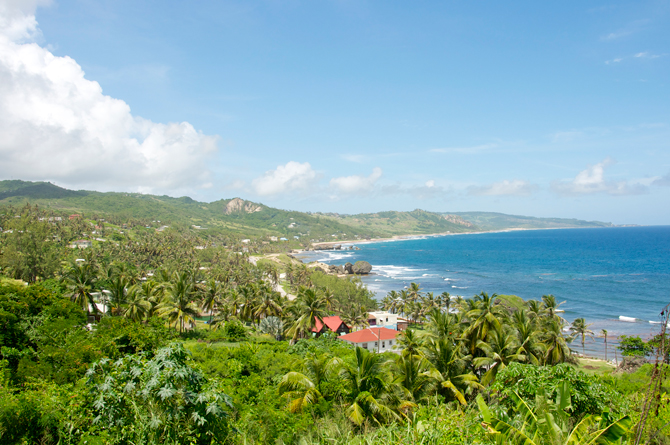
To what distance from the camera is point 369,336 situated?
158 feet

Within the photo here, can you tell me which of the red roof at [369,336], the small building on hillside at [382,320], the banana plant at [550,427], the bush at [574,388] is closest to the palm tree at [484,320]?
the bush at [574,388]

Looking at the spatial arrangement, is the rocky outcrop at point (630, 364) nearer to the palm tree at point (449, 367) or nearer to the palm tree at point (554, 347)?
the palm tree at point (554, 347)

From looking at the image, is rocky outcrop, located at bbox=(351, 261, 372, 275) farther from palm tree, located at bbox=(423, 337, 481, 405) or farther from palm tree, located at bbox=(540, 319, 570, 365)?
palm tree, located at bbox=(423, 337, 481, 405)

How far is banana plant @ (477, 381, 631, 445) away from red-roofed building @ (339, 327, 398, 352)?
3660 centimetres

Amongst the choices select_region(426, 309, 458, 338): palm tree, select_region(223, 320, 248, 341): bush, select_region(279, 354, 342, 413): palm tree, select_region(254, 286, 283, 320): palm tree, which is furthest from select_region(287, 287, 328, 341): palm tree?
select_region(279, 354, 342, 413): palm tree

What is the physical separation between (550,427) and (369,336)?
4129 centimetres

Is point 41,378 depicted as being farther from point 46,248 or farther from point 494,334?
point 46,248

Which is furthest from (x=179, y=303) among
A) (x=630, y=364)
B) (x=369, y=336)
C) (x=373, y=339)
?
(x=630, y=364)

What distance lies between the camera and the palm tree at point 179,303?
38.1 metres

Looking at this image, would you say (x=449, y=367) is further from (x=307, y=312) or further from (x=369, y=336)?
(x=369, y=336)

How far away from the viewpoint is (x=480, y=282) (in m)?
108

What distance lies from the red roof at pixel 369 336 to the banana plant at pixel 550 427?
3667 centimetres

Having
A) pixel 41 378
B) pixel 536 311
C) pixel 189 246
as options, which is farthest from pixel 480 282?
pixel 41 378

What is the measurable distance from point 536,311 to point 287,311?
26609 millimetres
